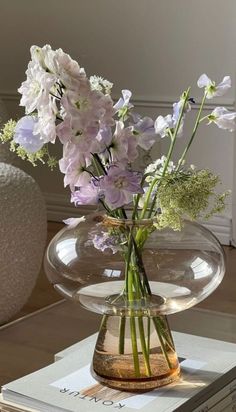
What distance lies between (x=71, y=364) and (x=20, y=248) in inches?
38.8

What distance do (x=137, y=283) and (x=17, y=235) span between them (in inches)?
44.4

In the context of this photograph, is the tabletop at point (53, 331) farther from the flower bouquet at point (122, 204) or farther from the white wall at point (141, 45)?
the white wall at point (141, 45)

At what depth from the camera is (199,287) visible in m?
1.17

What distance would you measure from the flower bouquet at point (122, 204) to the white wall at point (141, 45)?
8.03 ft

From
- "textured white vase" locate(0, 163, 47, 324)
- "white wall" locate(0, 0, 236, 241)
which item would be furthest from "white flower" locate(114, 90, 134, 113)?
"white wall" locate(0, 0, 236, 241)

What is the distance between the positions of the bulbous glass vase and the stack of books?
1.0 inches

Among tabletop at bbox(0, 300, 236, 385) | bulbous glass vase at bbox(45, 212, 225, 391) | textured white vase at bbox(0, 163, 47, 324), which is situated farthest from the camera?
textured white vase at bbox(0, 163, 47, 324)

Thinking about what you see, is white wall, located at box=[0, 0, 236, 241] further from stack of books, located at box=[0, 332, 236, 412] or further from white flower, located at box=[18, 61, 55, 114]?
white flower, located at box=[18, 61, 55, 114]

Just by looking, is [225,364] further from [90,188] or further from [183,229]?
[90,188]

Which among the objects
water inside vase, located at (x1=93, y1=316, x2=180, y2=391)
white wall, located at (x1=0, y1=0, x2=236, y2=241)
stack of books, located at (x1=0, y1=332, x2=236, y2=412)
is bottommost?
stack of books, located at (x1=0, y1=332, x2=236, y2=412)

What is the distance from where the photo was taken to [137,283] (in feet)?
3.74

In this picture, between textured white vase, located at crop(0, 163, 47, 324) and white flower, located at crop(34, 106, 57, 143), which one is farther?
textured white vase, located at crop(0, 163, 47, 324)

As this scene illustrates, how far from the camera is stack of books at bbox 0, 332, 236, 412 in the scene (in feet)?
3.67

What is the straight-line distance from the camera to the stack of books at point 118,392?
3.67ft
